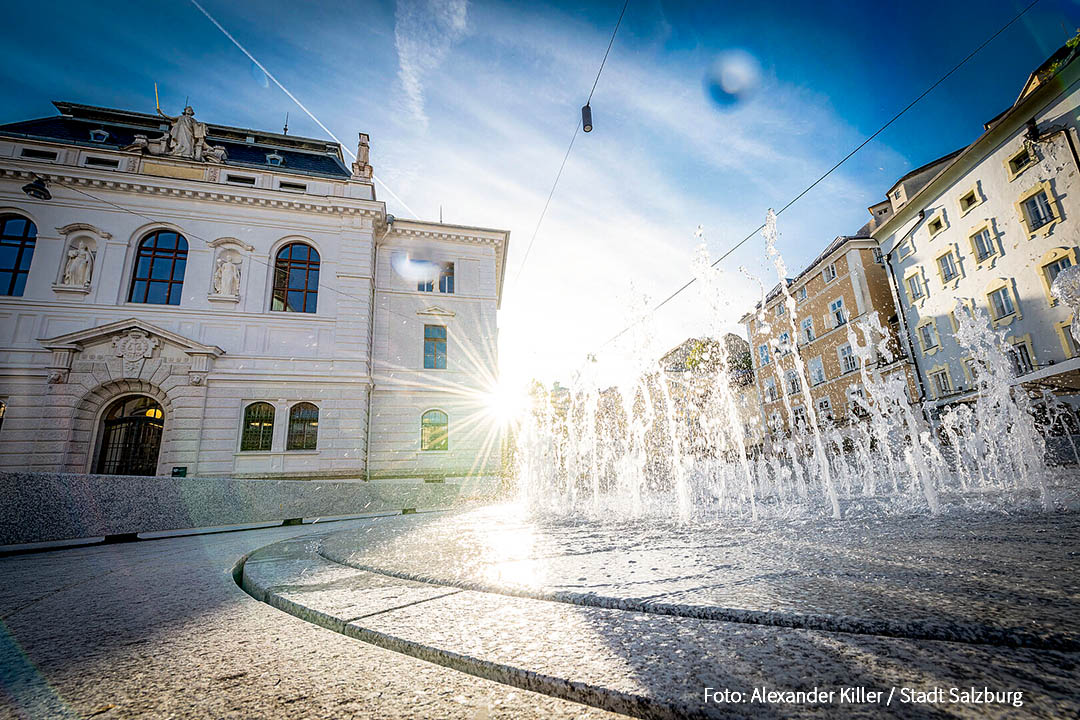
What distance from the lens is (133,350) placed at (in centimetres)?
1373

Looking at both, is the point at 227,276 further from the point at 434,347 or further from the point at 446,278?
the point at 446,278

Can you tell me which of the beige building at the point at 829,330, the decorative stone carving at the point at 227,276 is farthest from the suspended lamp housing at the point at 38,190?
the beige building at the point at 829,330

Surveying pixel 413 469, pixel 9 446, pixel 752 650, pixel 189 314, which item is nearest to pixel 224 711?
pixel 752 650

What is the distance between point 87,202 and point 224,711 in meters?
20.9

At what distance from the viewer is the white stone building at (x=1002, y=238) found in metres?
13.6

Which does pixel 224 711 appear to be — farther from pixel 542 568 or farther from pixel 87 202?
pixel 87 202

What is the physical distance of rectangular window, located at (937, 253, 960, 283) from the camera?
1759 centimetres

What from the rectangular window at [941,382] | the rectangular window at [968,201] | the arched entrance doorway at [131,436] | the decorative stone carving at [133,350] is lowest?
the arched entrance doorway at [131,436]

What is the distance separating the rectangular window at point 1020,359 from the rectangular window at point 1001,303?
→ 1226 millimetres

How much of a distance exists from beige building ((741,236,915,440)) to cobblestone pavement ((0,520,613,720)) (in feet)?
71.9

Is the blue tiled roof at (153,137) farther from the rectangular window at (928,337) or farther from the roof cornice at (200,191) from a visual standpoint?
the rectangular window at (928,337)

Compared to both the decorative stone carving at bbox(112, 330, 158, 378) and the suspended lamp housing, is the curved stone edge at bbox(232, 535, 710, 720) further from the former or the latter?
the suspended lamp housing

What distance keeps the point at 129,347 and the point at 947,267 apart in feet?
95.4

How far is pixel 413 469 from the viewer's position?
1597cm
